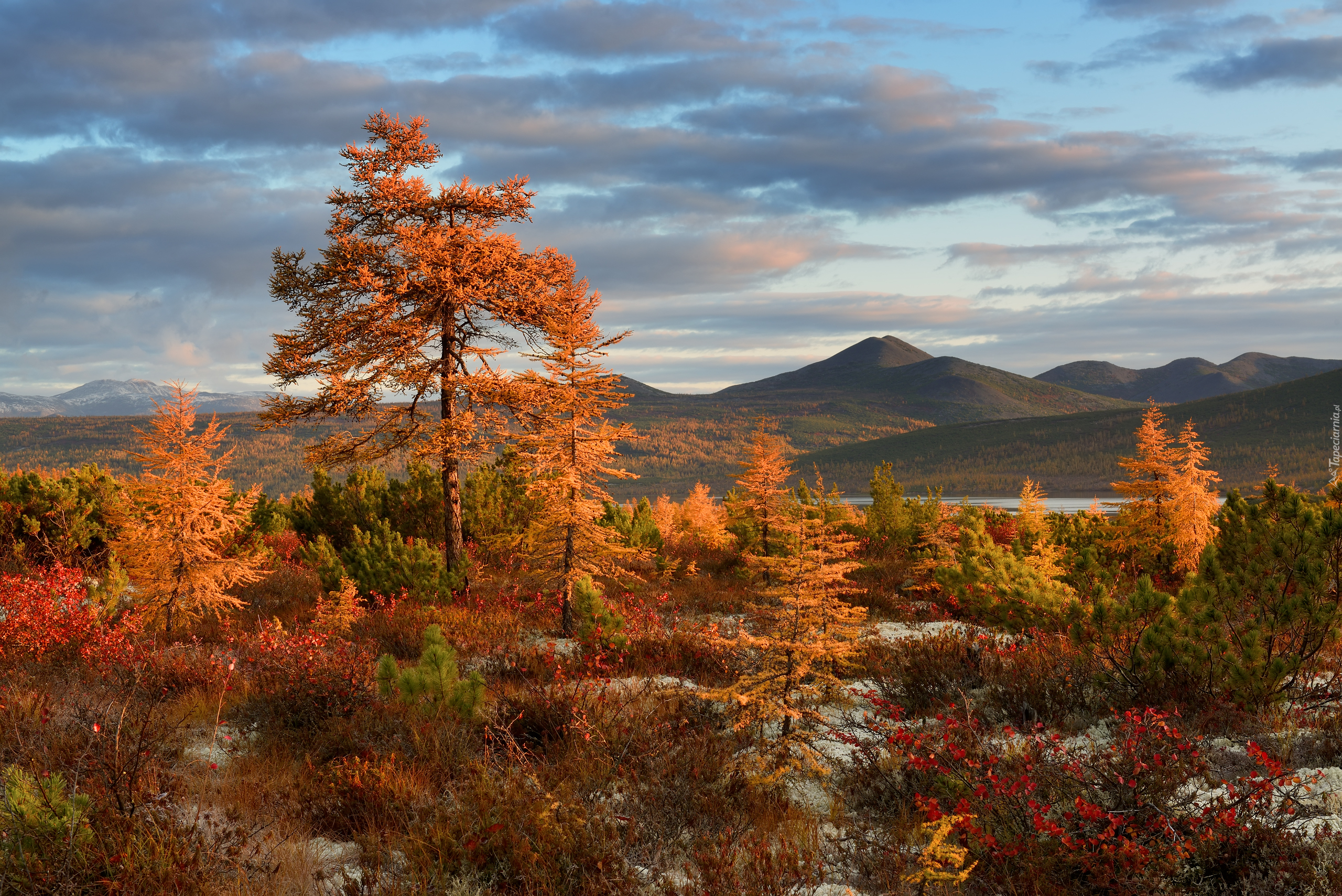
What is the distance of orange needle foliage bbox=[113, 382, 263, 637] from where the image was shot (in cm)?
980

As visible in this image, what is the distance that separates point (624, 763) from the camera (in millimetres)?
5379

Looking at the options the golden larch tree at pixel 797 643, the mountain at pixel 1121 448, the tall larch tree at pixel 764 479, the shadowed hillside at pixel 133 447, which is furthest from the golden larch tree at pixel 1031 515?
the mountain at pixel 1121 448

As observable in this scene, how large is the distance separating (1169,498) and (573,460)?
12.3 meters

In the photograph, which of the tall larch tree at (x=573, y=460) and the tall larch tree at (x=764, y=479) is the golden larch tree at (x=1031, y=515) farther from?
the tall larch tree at (x=573, y=460)

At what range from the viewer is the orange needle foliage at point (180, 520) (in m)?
9.80

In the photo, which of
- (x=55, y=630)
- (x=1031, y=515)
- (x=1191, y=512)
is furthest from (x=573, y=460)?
(x=1031, y=515)

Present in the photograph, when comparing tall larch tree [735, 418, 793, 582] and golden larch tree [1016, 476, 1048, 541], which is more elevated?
tall larch tree [735, 418, 793, 582]

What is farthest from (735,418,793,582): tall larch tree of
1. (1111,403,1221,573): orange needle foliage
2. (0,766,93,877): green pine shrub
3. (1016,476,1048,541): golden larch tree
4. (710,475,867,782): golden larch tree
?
(0,766,93,877): green pine shrub

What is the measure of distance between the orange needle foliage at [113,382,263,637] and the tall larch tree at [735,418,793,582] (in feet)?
29.1

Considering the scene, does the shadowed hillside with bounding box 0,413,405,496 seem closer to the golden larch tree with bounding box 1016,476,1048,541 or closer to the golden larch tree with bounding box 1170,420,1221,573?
the golden larch tree with bounding box 1016,476,1048,541

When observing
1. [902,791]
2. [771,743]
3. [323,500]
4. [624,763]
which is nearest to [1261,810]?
[902,791]

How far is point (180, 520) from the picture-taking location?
987 cm

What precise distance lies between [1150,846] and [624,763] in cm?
329

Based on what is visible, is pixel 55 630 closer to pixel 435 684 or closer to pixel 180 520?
pixel 180 520
